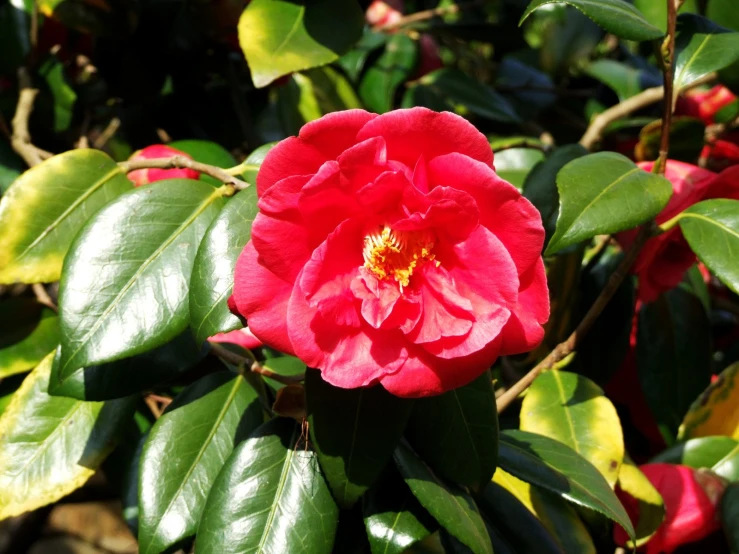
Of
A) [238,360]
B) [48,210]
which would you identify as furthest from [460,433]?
[48,210]

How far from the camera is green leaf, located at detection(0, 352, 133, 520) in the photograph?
0.85m

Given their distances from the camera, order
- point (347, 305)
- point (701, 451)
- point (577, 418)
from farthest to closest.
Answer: point (701, 451) < point (577, 418) < point (347, 305)

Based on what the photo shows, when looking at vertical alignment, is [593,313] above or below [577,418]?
above

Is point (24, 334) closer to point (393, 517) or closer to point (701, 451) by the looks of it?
point (393, 517)

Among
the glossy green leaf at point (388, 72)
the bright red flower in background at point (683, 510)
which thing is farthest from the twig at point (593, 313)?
the glossy green leaf at point (388, 72)

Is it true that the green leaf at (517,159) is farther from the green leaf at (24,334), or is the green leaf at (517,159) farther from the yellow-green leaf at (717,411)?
the green leaf at (24,334)

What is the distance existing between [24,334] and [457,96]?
0.84 meters

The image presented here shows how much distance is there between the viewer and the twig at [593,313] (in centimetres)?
84

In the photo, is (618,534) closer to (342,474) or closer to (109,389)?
(342,474)

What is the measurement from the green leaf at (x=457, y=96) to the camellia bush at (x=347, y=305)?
14mm

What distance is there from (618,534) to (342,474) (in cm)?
46

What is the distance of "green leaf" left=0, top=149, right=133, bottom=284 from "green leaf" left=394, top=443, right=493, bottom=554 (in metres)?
0.42

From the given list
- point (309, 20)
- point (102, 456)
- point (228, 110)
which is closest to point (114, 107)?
point (228, 110)

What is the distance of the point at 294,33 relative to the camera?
1.07 metres
